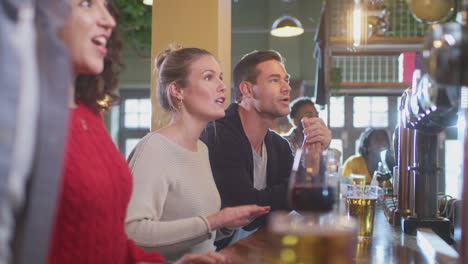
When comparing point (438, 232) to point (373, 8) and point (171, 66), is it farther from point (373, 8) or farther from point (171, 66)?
point (373, 8)

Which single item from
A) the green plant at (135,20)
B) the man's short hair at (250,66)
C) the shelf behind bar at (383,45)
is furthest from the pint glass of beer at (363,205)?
the green plant at (135,20)

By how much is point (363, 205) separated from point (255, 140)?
98cm

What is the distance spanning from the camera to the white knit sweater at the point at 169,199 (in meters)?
1.34

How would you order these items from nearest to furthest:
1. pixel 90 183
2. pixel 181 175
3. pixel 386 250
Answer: pixel 90 183
pixel 386 250
pixel 181 175

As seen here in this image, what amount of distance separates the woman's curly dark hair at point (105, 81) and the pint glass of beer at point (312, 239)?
72 cm

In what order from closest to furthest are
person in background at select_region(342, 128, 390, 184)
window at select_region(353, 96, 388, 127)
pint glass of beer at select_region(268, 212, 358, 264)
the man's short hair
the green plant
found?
pint glass of beer at select_region(268, 212, 358, 264)
the man's short hair
person in background at select_region(342, 128, 390, 184)
the green plant
window at select_region(353, 96, 388, 127)

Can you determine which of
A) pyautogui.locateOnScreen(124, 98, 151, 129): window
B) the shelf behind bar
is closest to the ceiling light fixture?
the shelf behind bar

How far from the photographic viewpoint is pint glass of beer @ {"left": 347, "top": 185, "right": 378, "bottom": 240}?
134 centimetres

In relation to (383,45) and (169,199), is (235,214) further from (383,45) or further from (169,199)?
(383,45)

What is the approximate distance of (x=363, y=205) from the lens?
1364 millimetres

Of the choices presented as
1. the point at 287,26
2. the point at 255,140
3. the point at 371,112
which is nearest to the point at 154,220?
the point at 255,140

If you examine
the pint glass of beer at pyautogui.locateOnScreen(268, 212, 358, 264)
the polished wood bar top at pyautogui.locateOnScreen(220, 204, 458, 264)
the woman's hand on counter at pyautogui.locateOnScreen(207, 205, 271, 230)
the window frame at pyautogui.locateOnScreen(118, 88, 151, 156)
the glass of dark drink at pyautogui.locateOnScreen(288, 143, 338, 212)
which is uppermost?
the window frame at pyautogui.locateOnScreen(118, 88, 151, 156)

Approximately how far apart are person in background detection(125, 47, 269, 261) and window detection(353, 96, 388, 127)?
720 cm

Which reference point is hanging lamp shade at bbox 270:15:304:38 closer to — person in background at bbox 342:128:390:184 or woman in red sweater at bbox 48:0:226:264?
person in background at bbox 342:128:390:184
